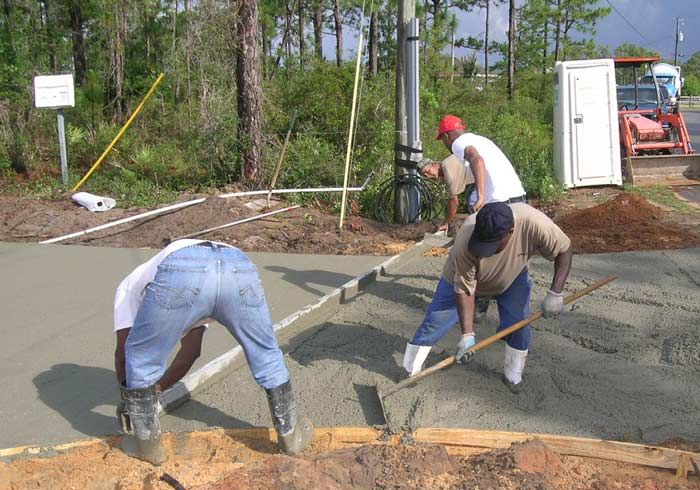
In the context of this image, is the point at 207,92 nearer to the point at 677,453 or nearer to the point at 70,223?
the point at 70,223

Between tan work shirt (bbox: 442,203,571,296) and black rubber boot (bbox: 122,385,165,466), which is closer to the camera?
black rubber boot (bbox: 122,385,165,466)

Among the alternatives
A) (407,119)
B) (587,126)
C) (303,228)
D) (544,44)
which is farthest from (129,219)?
(544,44)

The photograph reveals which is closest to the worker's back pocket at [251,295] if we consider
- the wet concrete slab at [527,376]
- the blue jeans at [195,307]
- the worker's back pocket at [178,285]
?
the blue jeans at [195,307]

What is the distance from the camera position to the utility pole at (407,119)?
9.24 metres

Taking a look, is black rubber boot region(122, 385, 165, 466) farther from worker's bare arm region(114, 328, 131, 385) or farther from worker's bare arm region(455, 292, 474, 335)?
worker's bare arm region(455, 292, 474, 335)

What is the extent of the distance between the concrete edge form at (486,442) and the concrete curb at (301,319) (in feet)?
1.40

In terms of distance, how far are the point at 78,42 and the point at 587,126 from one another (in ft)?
52.1

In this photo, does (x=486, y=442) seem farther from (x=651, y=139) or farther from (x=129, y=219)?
(x=651, y=139)

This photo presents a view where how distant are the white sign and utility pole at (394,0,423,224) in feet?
20.3

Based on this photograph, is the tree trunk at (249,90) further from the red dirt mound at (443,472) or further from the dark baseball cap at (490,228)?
the red dirt mound at (443,472)

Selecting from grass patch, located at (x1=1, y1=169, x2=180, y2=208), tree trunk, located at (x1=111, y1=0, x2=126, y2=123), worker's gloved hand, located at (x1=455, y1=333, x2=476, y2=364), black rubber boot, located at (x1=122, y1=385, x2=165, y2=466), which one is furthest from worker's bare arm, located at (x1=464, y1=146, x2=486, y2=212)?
tree trunk, located at (x1=111, y1=0, x2=126, y2=123)

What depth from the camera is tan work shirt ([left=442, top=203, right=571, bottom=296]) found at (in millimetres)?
3551

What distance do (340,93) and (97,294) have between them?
8682 mm

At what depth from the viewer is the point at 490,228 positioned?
10.8ft
